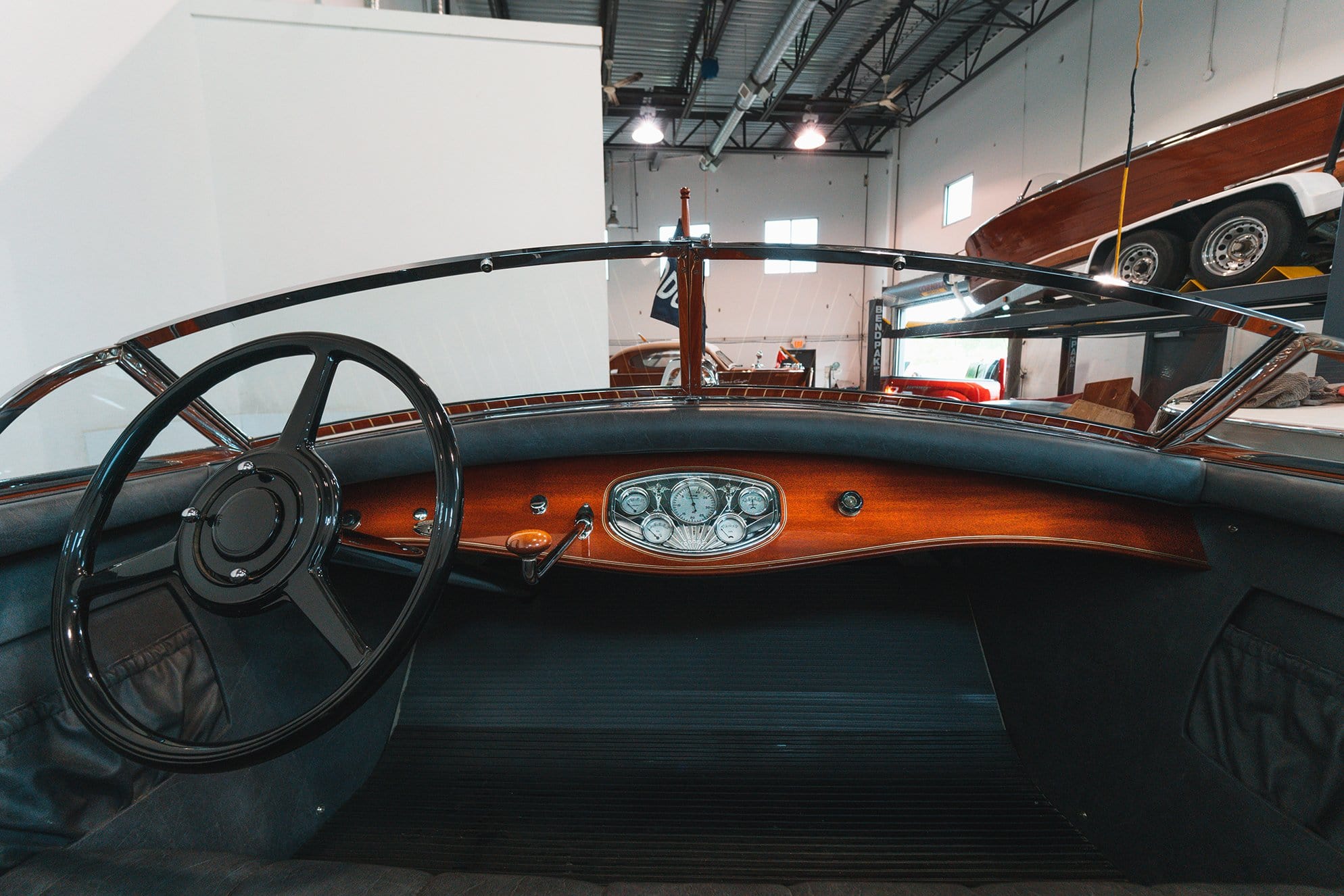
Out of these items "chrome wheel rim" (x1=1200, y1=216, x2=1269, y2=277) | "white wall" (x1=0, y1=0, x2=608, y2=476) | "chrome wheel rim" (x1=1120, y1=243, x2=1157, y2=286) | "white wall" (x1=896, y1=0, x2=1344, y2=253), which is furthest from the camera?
"white wall" (x1=896, y1=0, x2=1344, y2=253)

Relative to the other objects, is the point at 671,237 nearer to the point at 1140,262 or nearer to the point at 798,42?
the point at 1140,262

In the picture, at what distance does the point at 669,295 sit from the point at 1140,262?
131 inches

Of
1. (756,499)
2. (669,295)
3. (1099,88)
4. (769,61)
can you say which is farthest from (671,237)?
(1099,88)

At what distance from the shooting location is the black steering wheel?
75 cm

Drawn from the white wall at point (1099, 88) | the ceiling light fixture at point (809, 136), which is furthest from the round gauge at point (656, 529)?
the ceiling light fixture at point (809, 136)

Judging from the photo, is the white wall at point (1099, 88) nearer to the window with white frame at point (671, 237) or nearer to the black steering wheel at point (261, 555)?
the window with white frame at point (671, 237)

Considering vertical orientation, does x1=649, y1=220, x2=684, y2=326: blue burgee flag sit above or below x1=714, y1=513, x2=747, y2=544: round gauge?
above

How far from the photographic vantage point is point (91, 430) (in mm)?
1757

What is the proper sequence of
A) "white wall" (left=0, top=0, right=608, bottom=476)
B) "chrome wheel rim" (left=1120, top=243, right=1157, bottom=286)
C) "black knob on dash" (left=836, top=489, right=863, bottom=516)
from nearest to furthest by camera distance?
1. "black knob on dash" (left=836, top=489, right=863, bottom=516)
2. "white wall" (left=0, top=0, right=608, bottom=476)
3. "chrome wheel rim" (left=1120, top=243, right=1157, bottom=286)

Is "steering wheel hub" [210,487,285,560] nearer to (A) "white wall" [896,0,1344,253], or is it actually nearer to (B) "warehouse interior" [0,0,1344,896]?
(B) "warehouse interior" [0,0,1344,896]

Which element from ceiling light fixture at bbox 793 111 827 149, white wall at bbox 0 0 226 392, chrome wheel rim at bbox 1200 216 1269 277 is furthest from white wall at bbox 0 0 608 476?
ceiling light fixture at bbox 793 111 827 149

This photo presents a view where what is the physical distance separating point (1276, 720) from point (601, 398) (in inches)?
53.0

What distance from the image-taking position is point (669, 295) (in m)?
1.28

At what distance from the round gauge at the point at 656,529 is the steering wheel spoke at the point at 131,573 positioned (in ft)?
2.58
